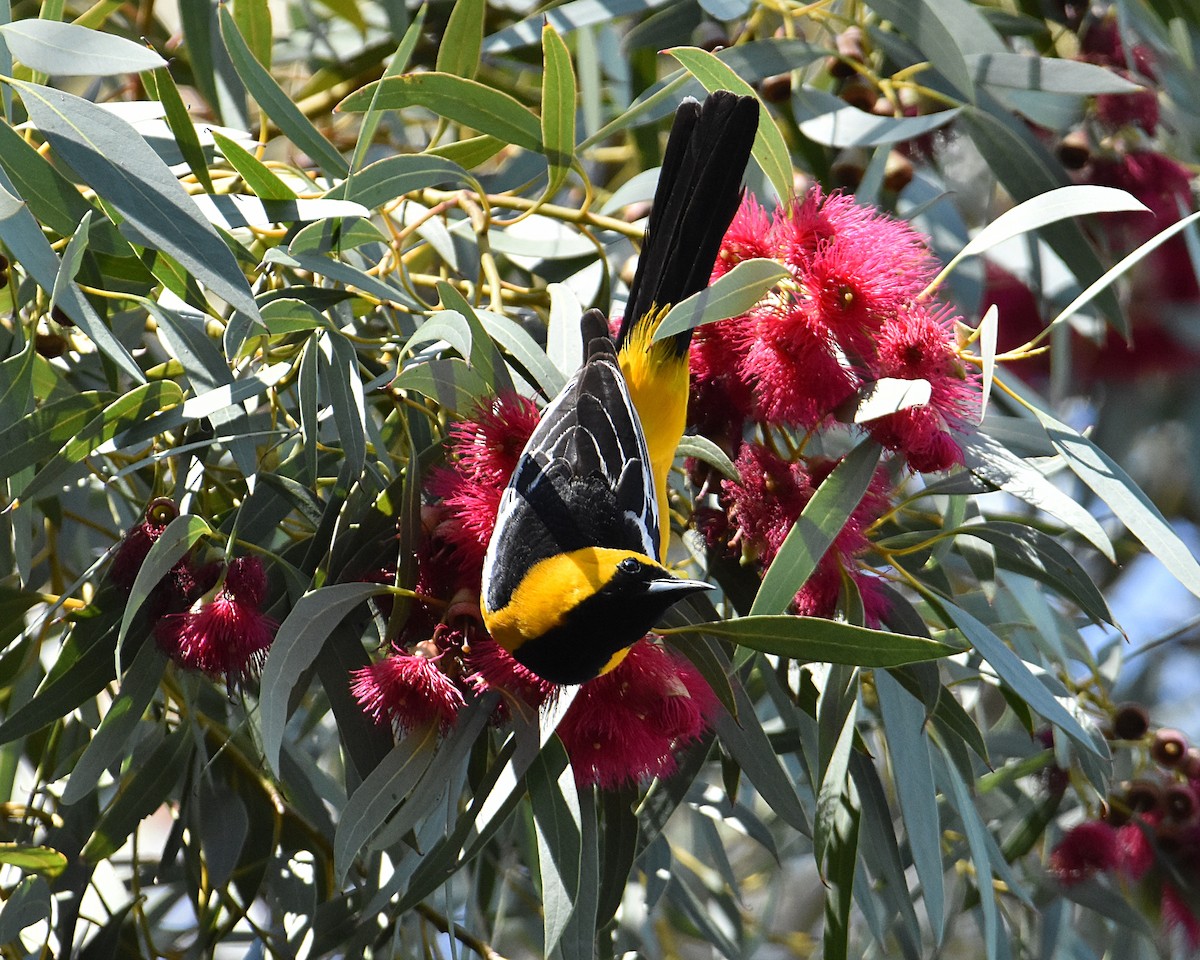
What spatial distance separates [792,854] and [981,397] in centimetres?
161

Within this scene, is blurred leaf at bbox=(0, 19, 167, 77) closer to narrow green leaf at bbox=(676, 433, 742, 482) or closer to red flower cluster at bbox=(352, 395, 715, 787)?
red flower cluster at bbox=(352, 395, 715, 787)

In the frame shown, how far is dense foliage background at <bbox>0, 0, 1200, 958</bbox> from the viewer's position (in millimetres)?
1187

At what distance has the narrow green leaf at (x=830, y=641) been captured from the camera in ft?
3.54

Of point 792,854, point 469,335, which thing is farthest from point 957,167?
point 469,335

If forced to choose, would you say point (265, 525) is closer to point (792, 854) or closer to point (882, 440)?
point (882, 440)

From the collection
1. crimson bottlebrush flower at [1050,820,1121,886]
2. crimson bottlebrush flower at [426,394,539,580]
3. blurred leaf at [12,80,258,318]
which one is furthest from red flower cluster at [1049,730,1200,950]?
blurred leaf at [12,80,258,318]

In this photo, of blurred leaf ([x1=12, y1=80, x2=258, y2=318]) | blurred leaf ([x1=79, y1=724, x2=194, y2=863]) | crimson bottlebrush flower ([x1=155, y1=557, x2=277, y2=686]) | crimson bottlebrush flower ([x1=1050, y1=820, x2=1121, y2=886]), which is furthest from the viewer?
crimson bottlebrush flower ([x1=1050, y1=820, x2=1121, y2=886])

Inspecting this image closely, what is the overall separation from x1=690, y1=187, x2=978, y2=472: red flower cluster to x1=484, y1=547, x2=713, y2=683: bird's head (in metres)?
0.20

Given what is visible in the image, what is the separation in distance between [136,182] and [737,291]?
523 mm

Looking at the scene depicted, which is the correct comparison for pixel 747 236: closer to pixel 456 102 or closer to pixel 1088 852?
pixel 456 102

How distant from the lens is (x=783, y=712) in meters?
1.53

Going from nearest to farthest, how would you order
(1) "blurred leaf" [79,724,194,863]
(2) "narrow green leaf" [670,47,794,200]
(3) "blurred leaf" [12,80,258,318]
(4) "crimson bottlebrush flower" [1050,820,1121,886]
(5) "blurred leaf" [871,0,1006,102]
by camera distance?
(3) "blurred leaf" [12,80,258,318]
(2) "narrow green leaf" [670,47,794,200]
(1) "blurred leaf" [79,724,194,863]
(5) "blurred leaf" [871,0,1006,102]
(4) "crimson bottlebrush flower" [1050,820,1121,886]

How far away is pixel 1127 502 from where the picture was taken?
4.01 feet

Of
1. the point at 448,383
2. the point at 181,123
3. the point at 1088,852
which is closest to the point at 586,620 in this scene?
the point at 448,383
